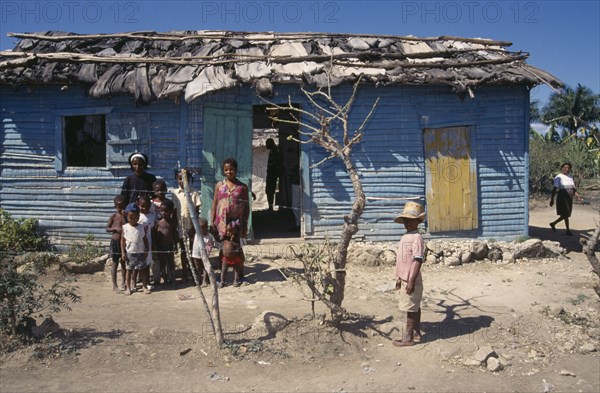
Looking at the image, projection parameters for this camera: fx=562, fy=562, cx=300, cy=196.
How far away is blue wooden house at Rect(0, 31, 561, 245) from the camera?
8.39 metres

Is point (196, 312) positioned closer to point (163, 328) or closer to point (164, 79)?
point (163, 328)

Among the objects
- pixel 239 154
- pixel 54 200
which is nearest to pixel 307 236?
pixel 239 154

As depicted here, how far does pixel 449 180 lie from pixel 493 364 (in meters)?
4.59

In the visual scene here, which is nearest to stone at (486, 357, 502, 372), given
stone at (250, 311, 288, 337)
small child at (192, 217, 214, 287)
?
stone at (250, 311, 288, 337)

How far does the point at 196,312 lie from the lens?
19.4 feet

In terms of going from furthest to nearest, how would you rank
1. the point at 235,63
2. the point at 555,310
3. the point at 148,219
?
the point at 235,63
the point at 148,219
the point at 555,310

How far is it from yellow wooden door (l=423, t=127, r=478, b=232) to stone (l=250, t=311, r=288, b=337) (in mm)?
4383

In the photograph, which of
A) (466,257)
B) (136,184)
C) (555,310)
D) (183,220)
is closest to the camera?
(555,310)

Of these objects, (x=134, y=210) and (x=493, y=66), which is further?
(x=493, y=66)

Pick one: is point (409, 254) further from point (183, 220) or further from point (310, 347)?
point (183, 220)

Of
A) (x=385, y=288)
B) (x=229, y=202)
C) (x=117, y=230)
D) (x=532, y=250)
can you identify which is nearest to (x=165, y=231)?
(x=117, y=230)

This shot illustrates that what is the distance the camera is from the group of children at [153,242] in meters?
6.58

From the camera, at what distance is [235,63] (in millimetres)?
8500

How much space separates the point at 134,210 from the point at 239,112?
2.74 m
